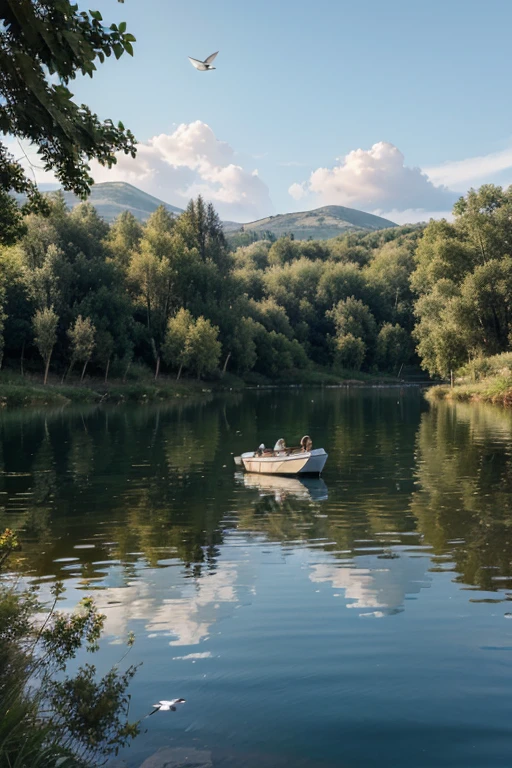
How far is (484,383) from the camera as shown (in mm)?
71812

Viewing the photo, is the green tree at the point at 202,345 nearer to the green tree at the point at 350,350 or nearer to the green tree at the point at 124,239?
the green tree at the point at 124,239

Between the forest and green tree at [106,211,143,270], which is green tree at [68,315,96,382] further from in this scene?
green tree at [106,211,143,270]

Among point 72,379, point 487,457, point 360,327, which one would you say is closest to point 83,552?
point 487,457

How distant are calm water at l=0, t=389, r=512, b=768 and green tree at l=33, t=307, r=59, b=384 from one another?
39844mm

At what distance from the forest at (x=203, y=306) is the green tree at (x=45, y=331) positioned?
0.35 ft

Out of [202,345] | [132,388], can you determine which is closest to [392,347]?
[202,345]

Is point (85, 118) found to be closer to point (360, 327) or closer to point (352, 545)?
point (352, 545)

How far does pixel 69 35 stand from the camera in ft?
25.5

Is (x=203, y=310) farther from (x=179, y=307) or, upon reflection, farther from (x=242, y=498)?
(x=242, y=498)

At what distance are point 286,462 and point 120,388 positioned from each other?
52814mm

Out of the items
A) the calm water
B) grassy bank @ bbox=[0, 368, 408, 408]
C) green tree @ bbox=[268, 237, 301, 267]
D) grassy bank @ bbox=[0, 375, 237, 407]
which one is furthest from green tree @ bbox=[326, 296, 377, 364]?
the calm water

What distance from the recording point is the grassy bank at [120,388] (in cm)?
6575

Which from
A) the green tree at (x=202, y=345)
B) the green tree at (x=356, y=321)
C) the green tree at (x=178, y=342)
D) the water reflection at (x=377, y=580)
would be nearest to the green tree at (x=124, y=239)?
the green tree at (x=178, y=342)

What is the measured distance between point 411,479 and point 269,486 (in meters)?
5.78
